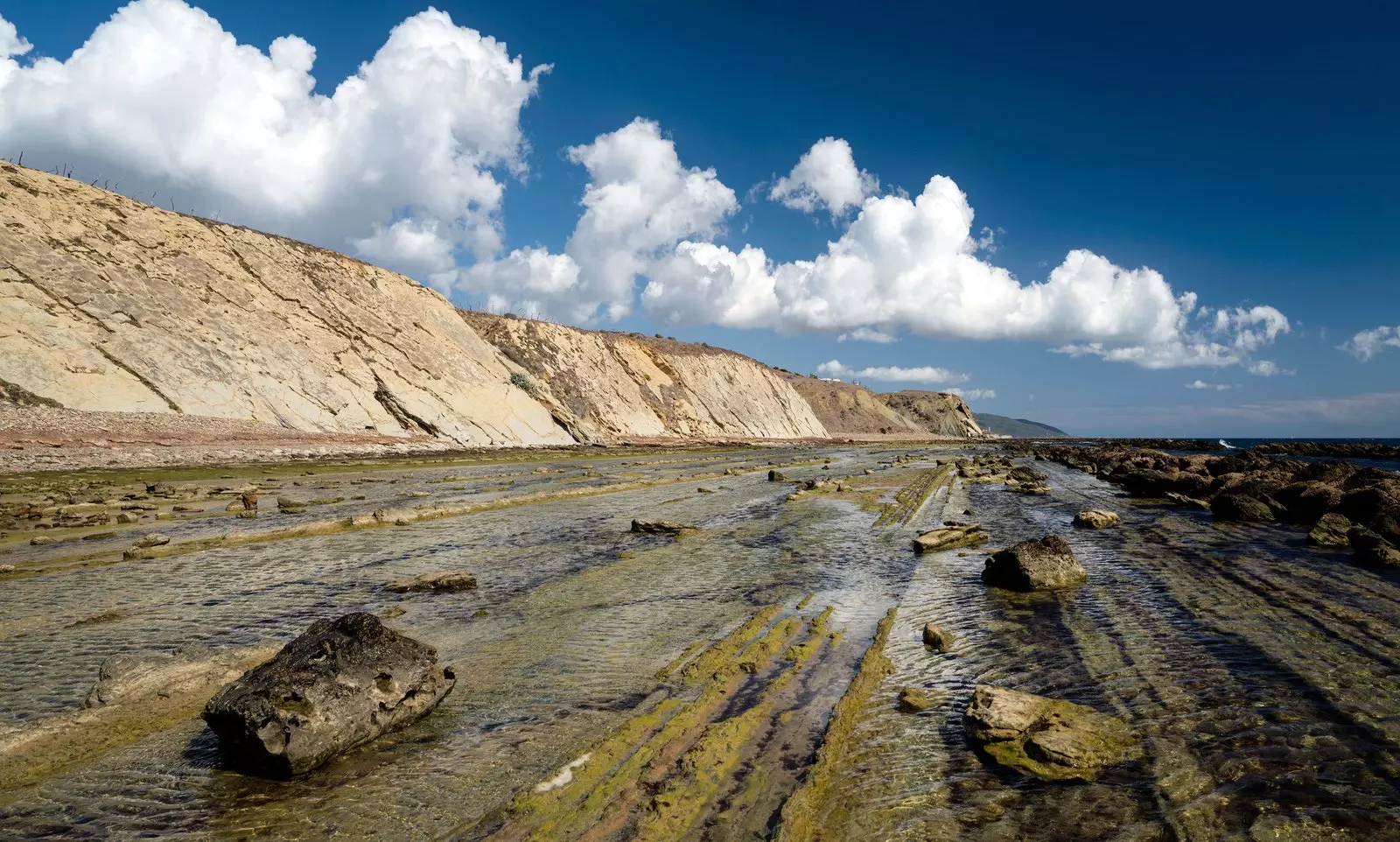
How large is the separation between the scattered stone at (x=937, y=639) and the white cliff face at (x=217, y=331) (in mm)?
40328

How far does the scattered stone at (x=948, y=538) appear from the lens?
1370 centimetres

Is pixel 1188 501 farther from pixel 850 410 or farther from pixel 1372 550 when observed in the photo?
pixel 850 410

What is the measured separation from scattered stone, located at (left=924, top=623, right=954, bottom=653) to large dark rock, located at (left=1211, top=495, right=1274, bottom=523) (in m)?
13.7

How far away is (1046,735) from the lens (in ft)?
16.4

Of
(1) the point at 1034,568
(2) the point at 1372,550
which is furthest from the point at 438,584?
(2) the point at 1372,550

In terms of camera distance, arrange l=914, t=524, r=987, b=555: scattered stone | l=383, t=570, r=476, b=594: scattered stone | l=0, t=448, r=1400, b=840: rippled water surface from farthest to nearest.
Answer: l=914, t=524, r=987, b=555: scattered stone → l=383, t=570, r=476, b=594: scattered stone → l=0, t=448, r=1400, b=840: rippled water surface

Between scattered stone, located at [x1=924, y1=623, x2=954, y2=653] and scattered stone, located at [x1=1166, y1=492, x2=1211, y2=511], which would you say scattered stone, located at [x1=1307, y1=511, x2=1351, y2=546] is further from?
scattered stone, located at [x1=924, y1=623, x2=954, y2=653]

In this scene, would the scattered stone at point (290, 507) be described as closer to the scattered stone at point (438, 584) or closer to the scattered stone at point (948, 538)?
the scattered stone at point (438, 584)

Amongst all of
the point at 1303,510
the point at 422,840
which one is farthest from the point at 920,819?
the point at 1303,510

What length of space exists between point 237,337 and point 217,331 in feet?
3.66

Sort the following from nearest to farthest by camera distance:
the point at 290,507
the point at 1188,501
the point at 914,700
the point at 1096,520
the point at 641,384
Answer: the point at 914,700
the point at 1096,520
the point at 290,507
the point at 1188,501
the point at 641,384

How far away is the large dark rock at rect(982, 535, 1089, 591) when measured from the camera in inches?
394

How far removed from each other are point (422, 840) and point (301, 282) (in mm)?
57181

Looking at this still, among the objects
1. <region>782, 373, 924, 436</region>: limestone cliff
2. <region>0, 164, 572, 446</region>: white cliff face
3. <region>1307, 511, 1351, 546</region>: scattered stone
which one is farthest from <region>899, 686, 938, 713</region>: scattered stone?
<region>782, 373, 924, 436</region>: limestone cliff
